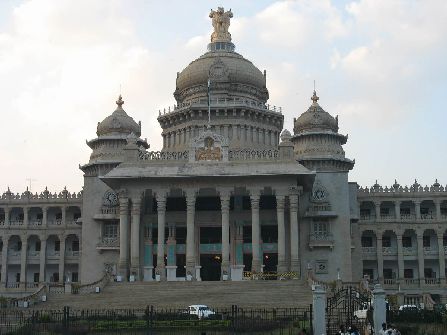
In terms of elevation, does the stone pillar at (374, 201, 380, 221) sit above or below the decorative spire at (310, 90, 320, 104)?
below

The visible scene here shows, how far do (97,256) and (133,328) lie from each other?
111 feet

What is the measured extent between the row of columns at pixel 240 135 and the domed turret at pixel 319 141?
237cm

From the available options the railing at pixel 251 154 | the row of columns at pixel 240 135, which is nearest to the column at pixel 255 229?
the railing at pixel 251 154

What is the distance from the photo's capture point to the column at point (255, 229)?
53.1m

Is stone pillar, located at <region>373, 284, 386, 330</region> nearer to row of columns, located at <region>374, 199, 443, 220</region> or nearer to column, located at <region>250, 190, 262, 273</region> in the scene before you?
column, located at <region>250, 190, 262, 273</region>

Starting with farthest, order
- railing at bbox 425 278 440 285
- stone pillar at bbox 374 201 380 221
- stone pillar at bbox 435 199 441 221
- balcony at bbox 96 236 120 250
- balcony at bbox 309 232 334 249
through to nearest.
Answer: stone pillar at bbox 374 201 380 221
stone pillar at bbox 435 199 441 221
railing at bbox 425 278 440 285
balcony at bbox 96 236 120 250
balcony at bbox 309 232 334 249

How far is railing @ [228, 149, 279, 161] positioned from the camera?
2179 inches

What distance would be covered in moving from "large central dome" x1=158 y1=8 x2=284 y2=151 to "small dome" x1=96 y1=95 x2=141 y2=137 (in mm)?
2700

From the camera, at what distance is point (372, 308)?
1240 inches

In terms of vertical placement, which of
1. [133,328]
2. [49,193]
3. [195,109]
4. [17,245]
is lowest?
[133,328]

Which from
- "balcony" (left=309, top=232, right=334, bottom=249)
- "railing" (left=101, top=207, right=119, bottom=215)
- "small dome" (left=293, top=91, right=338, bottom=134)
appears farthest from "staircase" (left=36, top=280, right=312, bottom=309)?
"small dome" (left=293, top=91, right=338, bottom=134)

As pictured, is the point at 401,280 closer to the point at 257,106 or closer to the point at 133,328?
the point at 257,106

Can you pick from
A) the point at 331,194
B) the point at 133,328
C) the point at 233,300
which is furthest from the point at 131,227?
the point at 133,328

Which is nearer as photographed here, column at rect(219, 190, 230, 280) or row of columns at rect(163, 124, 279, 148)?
column at rect(219, 190, 230, 280)
